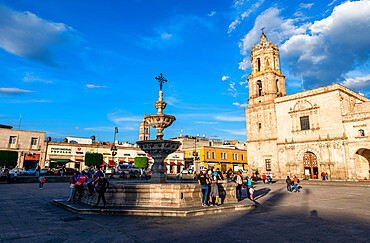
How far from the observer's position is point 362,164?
96.0 feet

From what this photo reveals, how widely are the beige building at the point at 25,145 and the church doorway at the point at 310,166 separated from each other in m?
43.5

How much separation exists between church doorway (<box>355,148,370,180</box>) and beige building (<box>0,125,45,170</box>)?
48888mm

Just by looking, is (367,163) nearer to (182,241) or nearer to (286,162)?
(286,162)

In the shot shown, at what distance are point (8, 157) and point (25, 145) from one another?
493 cm

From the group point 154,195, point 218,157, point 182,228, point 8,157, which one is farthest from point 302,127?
point 8,157

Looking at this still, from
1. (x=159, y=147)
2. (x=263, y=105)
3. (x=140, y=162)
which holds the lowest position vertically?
(x=140, y=162)

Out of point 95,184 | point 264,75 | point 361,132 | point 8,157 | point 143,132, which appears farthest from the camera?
point 143,132

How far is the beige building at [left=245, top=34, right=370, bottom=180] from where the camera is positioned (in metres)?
28.8

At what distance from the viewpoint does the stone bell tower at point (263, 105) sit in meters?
37.5

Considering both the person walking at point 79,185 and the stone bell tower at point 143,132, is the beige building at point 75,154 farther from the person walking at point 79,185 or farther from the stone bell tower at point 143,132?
the person walking at point 79,185

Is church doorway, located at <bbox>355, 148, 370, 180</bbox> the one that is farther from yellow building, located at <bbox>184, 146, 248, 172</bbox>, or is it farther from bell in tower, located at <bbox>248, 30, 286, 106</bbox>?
yellow building, located at <bbox>184, 146, 248, 172</bbox>

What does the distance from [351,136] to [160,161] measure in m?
27.8

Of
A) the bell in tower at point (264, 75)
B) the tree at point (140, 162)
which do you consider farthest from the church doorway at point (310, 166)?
the tree at point (140, 162)

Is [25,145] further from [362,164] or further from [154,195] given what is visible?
[362,164]
